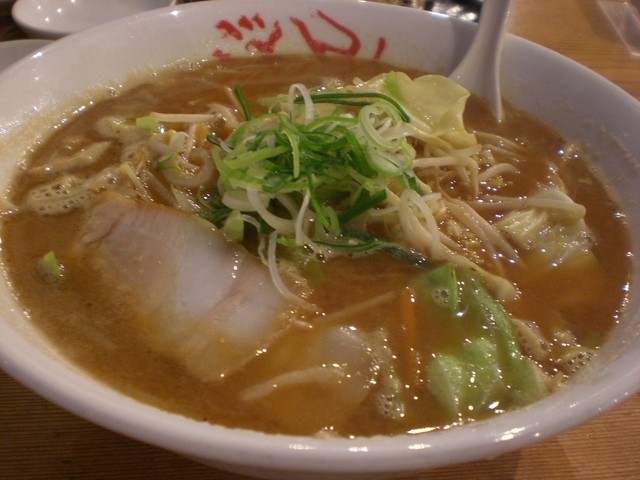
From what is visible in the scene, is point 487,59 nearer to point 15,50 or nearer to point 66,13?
point 15,50

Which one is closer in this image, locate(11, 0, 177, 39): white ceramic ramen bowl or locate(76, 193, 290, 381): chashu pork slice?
locate(76, 193, 290, 381): chashu pork slice

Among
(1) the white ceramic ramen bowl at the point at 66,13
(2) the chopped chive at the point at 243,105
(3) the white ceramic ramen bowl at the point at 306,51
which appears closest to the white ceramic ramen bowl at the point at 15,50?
(1) the white ceramic ramen bowl at the point at 66,13

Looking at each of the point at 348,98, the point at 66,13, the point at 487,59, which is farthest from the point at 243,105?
the point at 66,13

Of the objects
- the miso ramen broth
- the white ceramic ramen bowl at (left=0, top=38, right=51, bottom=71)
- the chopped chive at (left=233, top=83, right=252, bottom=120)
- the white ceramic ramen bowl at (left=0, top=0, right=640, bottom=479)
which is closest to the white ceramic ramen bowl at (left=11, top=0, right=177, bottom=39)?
the white ceramic ramen bowl at (left=0, top=38, right=51, bottom=71)

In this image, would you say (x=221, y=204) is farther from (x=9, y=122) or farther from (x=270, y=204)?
(x=9, y=122)

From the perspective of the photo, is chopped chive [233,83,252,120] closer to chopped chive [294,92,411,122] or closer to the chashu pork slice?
chopped chive [294,92,411,122]

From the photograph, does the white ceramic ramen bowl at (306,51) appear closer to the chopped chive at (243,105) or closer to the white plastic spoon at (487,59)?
the white plastic spoon at (487,59)
